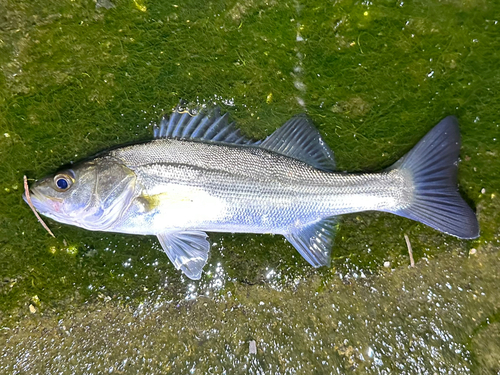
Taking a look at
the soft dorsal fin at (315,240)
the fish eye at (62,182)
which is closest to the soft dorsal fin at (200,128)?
the fish eye at (62,182)

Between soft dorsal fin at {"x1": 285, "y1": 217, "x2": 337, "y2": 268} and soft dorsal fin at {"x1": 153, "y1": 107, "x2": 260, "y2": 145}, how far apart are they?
2.53ft

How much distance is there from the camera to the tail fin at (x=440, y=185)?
7.23ft

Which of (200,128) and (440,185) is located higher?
(440,185)

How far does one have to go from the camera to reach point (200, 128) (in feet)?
7.33

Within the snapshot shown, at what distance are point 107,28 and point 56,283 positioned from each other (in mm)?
1933

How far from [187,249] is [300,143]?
3.60 ft

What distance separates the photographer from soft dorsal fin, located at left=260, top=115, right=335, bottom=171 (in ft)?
7.52

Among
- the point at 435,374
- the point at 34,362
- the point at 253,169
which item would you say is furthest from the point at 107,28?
the point at 435,374

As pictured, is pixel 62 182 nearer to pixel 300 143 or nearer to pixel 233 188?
pixel 233 188

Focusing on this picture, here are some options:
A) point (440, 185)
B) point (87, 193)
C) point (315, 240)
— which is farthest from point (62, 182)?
point (440, 185)

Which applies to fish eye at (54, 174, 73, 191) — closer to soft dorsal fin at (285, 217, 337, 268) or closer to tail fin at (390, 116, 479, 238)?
soft dorsal fin at (285, 217, 337, 268)

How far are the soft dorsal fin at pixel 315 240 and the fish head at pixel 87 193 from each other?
1.17 metres

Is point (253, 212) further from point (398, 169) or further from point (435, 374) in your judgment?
point (435, 374)

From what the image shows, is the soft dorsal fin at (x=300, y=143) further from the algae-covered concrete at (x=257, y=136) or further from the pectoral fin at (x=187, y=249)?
the pectoral fin at (x=187, y=249)
